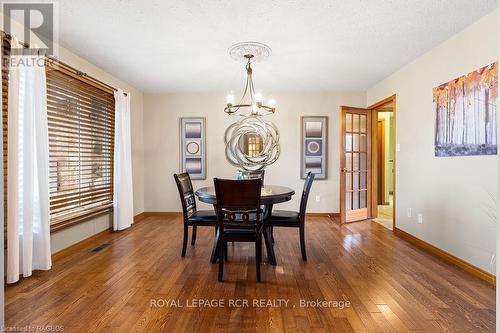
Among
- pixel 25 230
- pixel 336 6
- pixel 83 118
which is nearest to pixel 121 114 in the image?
pixel 83 118

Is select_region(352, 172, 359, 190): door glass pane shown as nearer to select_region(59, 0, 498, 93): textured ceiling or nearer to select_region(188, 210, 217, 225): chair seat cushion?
select_region(59, 0, 498, 93): textured ceiling

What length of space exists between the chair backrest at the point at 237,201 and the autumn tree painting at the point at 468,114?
2.05 metres

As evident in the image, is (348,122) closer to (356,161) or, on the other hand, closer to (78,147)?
(356,161)

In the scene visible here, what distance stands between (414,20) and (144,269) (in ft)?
11.3

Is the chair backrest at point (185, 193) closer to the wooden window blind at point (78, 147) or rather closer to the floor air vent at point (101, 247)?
the floor air vent at point (101, 247)

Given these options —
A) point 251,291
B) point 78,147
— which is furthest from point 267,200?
point 78,147

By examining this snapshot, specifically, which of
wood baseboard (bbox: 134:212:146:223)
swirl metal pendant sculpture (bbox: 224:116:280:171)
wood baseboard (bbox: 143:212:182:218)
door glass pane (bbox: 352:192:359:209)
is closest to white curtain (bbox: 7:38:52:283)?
wood baseboard (bbox: 134:212:146:223)

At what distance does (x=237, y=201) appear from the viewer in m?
2.49

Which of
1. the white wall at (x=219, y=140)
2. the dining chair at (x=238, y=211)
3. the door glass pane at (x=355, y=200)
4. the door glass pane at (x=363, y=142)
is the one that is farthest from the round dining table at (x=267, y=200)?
the door glass pane at (x=363, y=142)

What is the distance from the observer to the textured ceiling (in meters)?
2.38

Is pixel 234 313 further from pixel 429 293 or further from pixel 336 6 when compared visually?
Answer: pixel 336 6

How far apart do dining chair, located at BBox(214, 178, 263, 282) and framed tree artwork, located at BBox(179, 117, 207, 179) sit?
2773mm

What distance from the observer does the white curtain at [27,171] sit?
2.42 meters

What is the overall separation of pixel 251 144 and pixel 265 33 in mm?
2535
